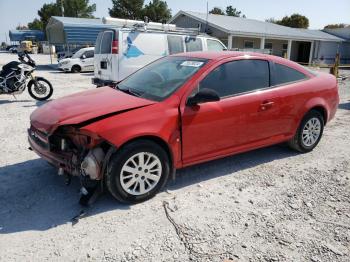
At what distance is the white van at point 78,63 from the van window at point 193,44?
1183 cm

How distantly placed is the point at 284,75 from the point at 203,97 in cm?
167

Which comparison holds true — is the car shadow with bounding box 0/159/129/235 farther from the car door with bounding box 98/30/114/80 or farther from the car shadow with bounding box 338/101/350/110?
the car shadow with bounding box 338/101/350/110

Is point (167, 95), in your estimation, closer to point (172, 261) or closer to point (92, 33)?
point (172, 261)

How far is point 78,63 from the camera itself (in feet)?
65.0

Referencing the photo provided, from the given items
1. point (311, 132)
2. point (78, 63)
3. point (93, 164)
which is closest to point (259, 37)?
point (78, 63)

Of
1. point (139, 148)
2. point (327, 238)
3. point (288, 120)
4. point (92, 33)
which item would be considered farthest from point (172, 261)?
point (92, 33)

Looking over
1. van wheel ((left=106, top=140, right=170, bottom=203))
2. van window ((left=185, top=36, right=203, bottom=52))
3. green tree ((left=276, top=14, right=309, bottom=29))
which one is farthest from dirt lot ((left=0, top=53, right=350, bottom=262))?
green tree ((left=276, top=14, right=309, bottom=29))

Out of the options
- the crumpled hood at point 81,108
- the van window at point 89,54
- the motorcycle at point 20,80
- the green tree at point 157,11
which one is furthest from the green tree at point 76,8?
the crumpled hood at point 81,108

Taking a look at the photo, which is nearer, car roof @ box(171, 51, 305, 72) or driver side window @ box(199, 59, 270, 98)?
driver side window @ box(199, 59, 270, 98)

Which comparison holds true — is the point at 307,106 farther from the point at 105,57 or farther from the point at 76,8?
the point at 76,8

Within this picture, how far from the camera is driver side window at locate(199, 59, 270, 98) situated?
4031 mm

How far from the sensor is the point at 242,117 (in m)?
4.14

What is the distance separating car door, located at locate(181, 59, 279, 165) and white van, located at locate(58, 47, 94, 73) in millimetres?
17150

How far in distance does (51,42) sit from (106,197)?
38692 mm
